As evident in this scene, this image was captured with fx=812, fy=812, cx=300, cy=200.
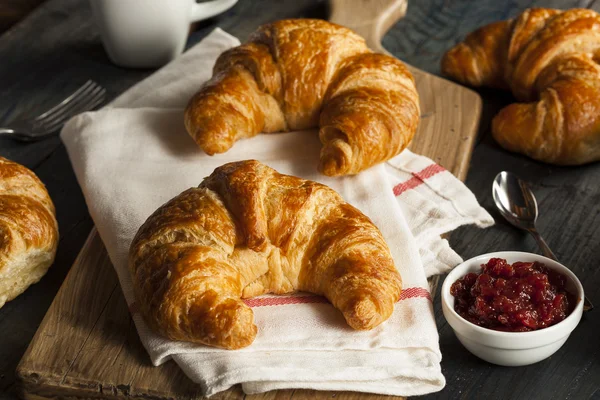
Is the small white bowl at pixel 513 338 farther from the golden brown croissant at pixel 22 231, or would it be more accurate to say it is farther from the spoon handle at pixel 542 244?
the golden brown croissant at pixel 22 231

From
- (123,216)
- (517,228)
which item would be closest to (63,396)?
(123,216)

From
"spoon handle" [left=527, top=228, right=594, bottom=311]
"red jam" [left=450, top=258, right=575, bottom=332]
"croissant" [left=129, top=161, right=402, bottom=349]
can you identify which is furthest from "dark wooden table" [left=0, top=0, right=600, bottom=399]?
"croissant" [left=129, top=161, right=402, bottom=349]

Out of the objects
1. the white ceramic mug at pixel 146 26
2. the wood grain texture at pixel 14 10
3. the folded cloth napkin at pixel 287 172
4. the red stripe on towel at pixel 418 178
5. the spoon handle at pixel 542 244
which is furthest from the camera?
the wood grain texture at pixel 14 10

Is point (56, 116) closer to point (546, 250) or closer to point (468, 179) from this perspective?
point (468, 179)

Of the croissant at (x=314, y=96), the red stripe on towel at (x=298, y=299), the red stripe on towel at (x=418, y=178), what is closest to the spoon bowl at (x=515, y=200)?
the red stripe on towel at (x=418, y=178)

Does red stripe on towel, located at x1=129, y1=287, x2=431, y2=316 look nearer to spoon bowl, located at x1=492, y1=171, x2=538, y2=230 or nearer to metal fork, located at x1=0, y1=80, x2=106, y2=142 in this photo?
spoon bowl, located at x1=492, y1=171, x2=538, y2=230
